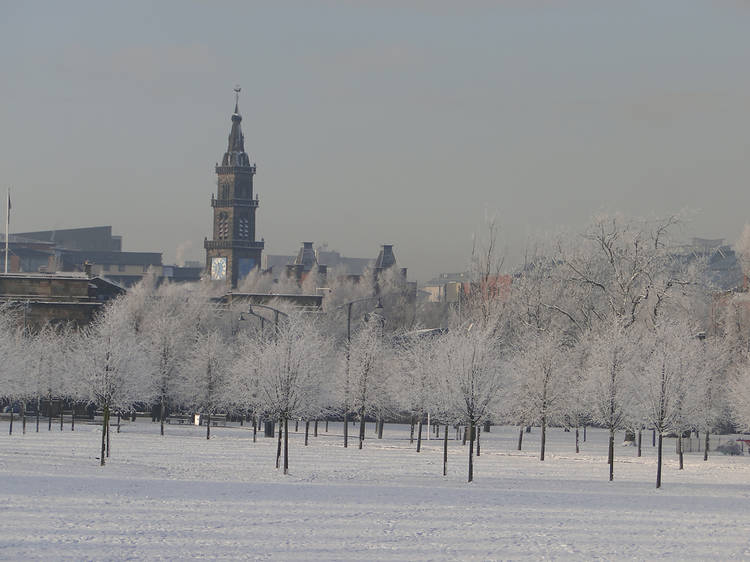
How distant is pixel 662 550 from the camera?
2772 centimetres

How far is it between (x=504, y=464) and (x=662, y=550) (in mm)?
26232

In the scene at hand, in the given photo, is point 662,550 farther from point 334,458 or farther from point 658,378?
point 334,458

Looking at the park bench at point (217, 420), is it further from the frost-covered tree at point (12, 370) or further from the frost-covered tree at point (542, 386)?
the frost-covered tree at point (542, 386)

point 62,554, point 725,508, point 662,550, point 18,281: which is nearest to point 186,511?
point 62,554

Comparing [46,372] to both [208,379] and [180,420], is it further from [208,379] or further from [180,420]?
[180,420]

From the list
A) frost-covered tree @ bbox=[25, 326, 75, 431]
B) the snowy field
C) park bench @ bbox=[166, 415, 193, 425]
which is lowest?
park bench @ bbox=[166, 415, 193, 425]

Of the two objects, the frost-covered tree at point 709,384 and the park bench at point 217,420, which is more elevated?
the frost-covered tree at point 709,384

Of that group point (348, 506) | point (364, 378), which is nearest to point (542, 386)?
point (364, 378)

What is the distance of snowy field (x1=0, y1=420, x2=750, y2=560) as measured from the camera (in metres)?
26.4

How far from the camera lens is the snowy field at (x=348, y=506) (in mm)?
26406

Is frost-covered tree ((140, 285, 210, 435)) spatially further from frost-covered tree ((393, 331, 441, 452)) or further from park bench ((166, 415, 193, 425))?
frost-covered tree ((393, 331, 441, 452))

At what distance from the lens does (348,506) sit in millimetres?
33969

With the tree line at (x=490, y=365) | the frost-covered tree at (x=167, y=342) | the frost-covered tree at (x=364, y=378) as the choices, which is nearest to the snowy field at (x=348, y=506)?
the tree line at (x=490, y=365)

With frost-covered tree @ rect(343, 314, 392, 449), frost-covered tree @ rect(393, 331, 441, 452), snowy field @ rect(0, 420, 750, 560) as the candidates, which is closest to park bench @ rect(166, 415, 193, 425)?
frost-covered tree @ rect(393, 331, 441, 452)
